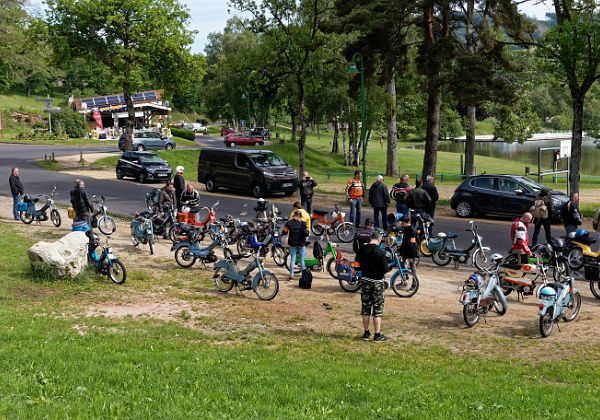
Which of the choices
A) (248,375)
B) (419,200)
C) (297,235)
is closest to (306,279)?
(297,235)

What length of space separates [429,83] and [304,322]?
62.5 feet

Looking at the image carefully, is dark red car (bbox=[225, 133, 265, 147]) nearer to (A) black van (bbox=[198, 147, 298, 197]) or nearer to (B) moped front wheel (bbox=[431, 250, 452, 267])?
(A) black van (bbox=[198, 147, 298, 197])

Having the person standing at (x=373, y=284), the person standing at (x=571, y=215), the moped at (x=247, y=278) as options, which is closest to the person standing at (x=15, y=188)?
the moped at (x=247, y=278)

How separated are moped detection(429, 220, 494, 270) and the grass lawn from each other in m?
5.80

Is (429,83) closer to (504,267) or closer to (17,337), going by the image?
(504,267)

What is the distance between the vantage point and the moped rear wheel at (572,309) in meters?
11.7

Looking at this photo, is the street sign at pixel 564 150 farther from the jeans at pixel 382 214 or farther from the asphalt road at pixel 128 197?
the jeans at pixel 382 214

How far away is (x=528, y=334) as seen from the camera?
11.1 meters

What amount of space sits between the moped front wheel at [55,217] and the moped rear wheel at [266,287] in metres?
10.4

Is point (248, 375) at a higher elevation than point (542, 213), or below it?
below

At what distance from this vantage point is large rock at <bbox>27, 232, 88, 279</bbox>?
14.0 m

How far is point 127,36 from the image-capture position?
130 ft

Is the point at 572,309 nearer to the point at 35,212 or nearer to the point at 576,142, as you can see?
the point at 576,142

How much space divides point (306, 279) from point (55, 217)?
1064 cm
